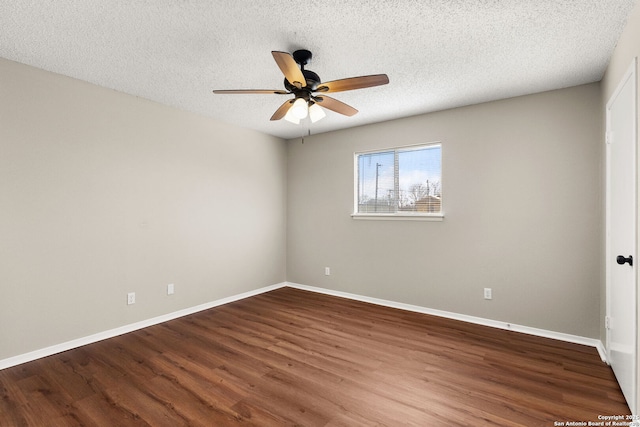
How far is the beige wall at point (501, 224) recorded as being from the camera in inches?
113

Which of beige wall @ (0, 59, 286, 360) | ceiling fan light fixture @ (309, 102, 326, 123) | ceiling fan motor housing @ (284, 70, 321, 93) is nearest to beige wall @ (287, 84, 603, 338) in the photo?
beige wall @ (0, 59, 286, 360)

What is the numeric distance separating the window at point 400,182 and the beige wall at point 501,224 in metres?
0.13

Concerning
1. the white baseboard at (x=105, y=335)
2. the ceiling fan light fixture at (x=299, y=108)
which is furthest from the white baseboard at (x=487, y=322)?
the ceiling fan light fixture at (x=299, y=108)

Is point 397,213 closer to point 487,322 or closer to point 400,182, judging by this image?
point 400,182

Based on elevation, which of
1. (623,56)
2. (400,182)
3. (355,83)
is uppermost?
(623,56)

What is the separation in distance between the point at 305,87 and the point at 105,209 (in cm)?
235

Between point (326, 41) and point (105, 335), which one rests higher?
point (326, 41)

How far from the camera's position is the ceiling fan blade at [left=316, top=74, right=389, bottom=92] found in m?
2.01

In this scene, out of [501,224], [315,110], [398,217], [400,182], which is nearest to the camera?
[315,110]

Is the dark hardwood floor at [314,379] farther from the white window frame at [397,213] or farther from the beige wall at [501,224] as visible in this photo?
the white window frame at [397,213]

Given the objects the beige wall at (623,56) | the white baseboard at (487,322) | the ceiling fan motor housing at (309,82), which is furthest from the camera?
the white baseboard at (487,322)

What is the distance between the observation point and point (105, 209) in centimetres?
300

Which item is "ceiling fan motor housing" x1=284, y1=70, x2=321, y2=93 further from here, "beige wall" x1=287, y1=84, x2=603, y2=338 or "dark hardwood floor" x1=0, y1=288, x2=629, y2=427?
"dark hardwood floor" x1=0, y1=288, x2=629, y2=427

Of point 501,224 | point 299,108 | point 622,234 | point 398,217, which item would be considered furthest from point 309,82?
point 501,224
